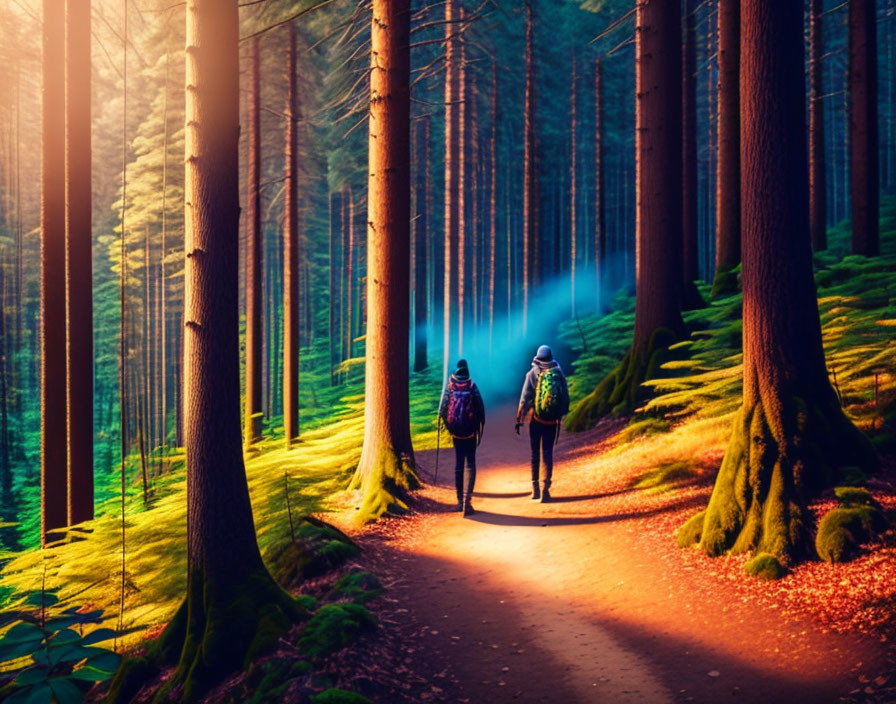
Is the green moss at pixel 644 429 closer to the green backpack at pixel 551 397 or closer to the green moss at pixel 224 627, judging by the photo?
the green backpack at pixel 551 397

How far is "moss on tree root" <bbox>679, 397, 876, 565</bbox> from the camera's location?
657cm

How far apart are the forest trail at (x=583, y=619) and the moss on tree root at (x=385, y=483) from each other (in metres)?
0.40

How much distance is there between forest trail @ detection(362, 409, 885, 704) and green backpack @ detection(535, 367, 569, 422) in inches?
48.6

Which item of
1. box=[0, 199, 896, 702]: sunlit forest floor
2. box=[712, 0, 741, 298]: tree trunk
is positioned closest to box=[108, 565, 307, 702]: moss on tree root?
box=[0, 199, 896, 702]: sunlit forest floor

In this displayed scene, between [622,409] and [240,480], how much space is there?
8947 millimetres

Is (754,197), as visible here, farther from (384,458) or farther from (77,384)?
(77,384)

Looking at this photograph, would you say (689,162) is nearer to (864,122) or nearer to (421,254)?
(864,122)

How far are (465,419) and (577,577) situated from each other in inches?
116

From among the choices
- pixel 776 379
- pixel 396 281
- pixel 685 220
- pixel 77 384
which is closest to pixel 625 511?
pixel 776 379

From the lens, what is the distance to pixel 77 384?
11336 mm

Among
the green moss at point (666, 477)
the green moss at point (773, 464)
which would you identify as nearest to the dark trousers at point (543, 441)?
the green moss at point (666, 477)

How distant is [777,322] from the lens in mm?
6930

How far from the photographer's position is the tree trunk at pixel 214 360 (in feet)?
18.9

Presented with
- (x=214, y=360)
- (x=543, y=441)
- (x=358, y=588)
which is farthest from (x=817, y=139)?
(x=214, y=360)
